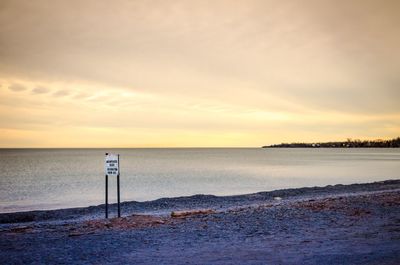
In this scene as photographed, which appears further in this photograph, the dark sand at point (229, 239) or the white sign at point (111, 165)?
the white sign at point (111, 165)

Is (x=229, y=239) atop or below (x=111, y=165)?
below

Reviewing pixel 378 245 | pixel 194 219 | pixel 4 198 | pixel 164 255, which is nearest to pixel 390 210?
pixel 378 245

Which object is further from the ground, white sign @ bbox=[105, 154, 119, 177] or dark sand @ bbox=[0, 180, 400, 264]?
white sign @ bbox=[105, 154, 119, 177]

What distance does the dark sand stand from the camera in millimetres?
7621

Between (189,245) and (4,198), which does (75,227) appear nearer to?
(189,245)

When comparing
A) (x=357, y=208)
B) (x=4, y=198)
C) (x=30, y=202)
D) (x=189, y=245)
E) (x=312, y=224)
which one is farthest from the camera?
(x=4, y=198)

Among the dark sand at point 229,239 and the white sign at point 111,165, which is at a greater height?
the white sign at point 111,165

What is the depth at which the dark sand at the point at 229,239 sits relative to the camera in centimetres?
762

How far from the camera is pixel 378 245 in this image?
27.1 ft

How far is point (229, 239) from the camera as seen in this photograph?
9.52 meters

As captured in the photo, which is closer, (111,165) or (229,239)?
(229,239)

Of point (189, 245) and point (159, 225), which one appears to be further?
point (159, 225)

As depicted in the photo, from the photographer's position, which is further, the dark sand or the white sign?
the white sign

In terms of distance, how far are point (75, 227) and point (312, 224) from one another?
7304 mm
